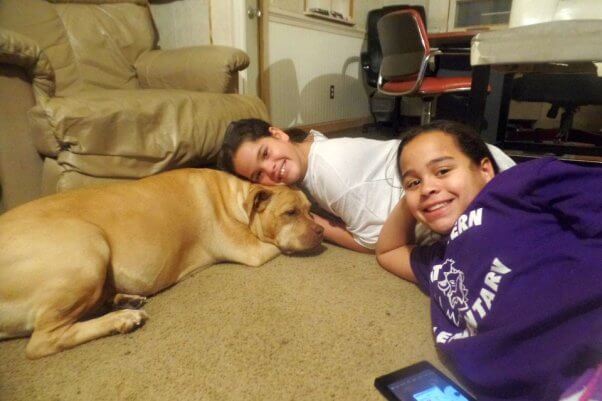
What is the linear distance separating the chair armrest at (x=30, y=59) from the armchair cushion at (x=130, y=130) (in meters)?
0.10

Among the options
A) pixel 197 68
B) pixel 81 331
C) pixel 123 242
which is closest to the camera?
pixel 81 331

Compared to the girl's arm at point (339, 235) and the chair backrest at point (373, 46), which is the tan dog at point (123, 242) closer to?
the girl's arm at point (339, 235)

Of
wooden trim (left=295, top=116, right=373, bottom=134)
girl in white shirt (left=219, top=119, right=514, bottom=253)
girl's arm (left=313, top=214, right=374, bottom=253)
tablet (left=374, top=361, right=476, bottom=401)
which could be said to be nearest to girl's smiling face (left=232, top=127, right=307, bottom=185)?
girl in white shirt (left=219, top=119, right=514, bottom=253)

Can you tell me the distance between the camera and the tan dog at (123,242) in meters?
1.00

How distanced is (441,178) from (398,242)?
407 mm

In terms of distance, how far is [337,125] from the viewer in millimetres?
4516

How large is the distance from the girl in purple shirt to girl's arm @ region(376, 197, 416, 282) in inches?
9.7

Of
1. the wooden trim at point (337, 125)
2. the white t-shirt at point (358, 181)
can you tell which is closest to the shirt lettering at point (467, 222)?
the white t-shirt at point (358, 181)

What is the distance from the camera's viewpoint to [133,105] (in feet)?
5.16

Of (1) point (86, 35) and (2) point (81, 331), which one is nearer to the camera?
(2) point (81, 331)

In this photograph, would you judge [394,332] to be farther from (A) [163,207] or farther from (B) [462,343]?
(A) [163,207]

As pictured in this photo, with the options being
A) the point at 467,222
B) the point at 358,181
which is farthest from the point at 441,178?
the point at 358,181

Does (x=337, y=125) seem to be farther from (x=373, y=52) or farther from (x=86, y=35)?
(x=86, y=35)

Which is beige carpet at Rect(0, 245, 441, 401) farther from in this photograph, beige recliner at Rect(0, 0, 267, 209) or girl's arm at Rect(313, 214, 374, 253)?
beige recliner at Rect(0, 0, 267, 209)
